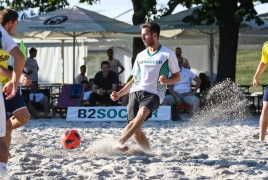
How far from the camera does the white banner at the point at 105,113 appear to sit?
13.9 metres

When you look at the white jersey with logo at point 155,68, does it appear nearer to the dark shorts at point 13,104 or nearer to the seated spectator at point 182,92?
the dark shorts at point 13,104

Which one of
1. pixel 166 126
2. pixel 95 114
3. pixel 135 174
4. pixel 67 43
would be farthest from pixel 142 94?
pixel 67 43

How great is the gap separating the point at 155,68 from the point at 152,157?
3.30ft

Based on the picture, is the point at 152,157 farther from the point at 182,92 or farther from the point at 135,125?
the point at 182,92

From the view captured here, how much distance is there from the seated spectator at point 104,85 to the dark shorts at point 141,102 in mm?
6867

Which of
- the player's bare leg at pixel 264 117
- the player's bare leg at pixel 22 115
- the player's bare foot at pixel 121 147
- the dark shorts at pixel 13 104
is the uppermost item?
the dark shorts at pixel 13 104

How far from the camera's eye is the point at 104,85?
14844 mm

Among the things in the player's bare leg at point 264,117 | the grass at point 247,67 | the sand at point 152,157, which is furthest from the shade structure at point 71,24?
the grass at point 247,67

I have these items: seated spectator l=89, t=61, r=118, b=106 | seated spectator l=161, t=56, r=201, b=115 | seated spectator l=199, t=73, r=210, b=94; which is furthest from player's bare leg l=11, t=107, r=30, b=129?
seated spectator l=199, t=73, r=210, b=94

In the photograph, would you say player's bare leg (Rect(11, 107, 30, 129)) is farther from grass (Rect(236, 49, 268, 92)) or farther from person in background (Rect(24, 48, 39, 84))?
grass (Rect(236, 49, 268, 92))

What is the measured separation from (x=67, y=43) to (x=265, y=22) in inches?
430

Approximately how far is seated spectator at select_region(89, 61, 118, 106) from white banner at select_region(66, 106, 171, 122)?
61cm

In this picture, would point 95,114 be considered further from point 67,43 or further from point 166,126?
point 67,43

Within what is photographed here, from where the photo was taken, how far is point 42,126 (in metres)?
12.8
